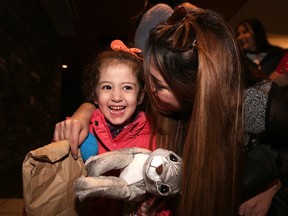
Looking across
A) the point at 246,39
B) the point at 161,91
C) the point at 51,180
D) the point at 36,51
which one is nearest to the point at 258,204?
the point at 161,91

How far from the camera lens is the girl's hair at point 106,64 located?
4.94ft

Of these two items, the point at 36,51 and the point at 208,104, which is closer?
the point at 208,104

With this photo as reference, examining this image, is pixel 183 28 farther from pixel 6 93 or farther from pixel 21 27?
pixel 21 27

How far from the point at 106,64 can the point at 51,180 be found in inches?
26.8

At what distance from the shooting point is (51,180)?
3.50 ft

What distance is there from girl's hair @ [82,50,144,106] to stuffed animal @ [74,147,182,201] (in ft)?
1.78

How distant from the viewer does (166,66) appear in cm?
117

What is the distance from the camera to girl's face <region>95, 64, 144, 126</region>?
141cm

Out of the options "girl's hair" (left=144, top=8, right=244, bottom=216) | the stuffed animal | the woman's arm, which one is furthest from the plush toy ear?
"girl's hair" (left=144, top=8, right=244, bottom=216)

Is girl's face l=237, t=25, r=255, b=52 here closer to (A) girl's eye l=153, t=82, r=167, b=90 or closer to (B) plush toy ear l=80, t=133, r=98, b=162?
(A) girl's eye l=153, t=82, r=167, b=90

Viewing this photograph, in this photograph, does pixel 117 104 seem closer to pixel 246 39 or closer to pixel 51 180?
pixel 51 180

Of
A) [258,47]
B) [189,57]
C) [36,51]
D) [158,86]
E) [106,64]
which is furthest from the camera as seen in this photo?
[36,51]

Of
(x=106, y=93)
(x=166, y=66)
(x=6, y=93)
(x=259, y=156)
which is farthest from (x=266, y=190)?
(x=6, y=93)

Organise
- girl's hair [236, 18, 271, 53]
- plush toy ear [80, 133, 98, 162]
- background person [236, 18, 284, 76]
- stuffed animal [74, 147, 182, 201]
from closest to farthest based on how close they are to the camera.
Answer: stuffed animal [74, 147, 182, 201] < plush toy ear [80, 133, 98, 162] < background person [236, 18, 284, 76] < girl's hair [236, 18, 271, 53]
